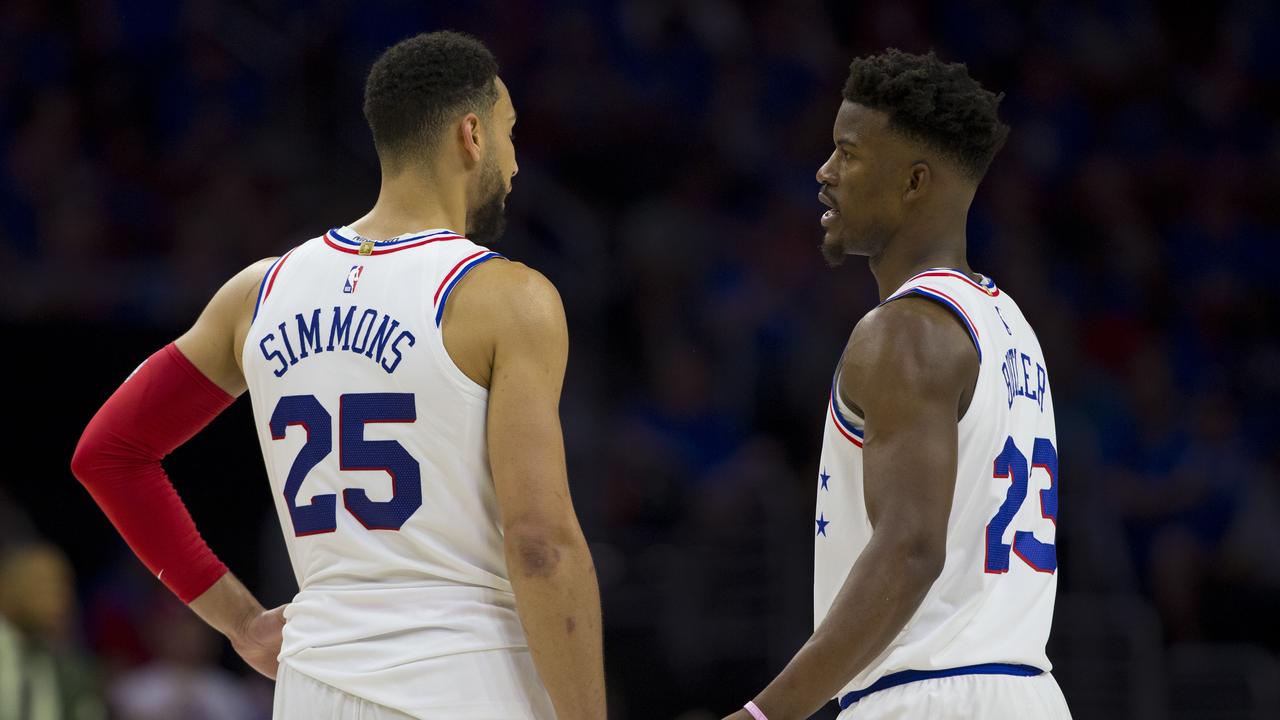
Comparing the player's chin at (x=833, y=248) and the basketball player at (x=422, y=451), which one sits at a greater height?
the player's chin at (x=833, y=248)

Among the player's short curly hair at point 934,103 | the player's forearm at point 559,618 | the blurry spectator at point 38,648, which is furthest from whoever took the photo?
the blurry spectator at point 38,648

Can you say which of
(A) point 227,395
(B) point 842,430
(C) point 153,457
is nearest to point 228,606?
(C) point 153,457

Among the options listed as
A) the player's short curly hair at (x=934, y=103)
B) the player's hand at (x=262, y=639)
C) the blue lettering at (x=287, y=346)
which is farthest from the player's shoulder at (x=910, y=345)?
the player's hand at (x=262, y=639)

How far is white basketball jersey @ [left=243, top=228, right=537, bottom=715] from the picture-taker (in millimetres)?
3441

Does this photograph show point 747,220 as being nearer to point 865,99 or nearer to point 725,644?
point 725,644

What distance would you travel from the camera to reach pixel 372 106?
3777 millimetres

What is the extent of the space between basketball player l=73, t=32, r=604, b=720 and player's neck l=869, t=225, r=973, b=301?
2.89 feet

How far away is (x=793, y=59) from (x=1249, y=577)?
5.40 m

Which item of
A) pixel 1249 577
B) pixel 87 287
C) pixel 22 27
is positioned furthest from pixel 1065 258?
pixel 22 27

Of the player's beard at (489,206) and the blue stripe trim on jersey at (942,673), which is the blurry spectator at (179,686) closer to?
the player's beard at (489,206)

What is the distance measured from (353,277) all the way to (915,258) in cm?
135

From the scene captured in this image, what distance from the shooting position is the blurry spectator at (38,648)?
293 inches

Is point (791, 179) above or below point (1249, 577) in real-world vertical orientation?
above

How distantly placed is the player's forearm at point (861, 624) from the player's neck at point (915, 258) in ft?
2.43
